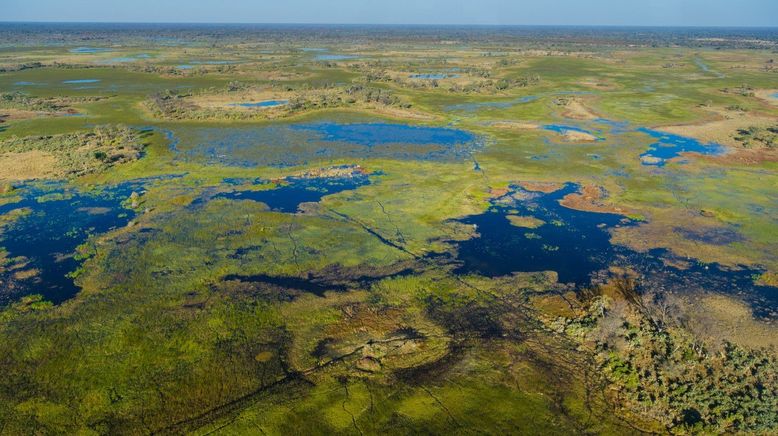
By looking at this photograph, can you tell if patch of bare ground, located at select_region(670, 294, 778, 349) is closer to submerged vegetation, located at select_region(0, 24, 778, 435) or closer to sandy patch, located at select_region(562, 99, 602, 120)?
submerged vegetation, located at select_region(0, 24, 778, 435)

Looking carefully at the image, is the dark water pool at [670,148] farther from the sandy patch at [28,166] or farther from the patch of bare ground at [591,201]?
the sandy patch at [28,166]

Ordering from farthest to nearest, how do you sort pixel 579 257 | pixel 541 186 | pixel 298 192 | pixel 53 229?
pixel 541 186 < pixel 298 192 < pixel 53 229 < pixel 579 257

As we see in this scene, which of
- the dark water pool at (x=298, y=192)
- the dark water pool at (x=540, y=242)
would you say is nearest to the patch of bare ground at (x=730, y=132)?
the dark water pool at (x=540, y=242)

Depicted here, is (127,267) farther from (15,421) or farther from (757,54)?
(757,54)

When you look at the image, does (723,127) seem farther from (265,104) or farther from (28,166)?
(28,166)

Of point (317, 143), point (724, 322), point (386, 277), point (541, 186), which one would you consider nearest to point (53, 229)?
point (386, 277)

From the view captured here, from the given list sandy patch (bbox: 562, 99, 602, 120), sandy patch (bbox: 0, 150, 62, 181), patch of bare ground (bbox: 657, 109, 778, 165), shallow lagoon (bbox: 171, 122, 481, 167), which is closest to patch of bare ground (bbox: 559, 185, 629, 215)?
shallow lagoon (bbox: 171, 122, 481, 167)

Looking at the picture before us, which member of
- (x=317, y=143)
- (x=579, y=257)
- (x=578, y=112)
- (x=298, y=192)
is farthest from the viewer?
(x=578, y=112)
